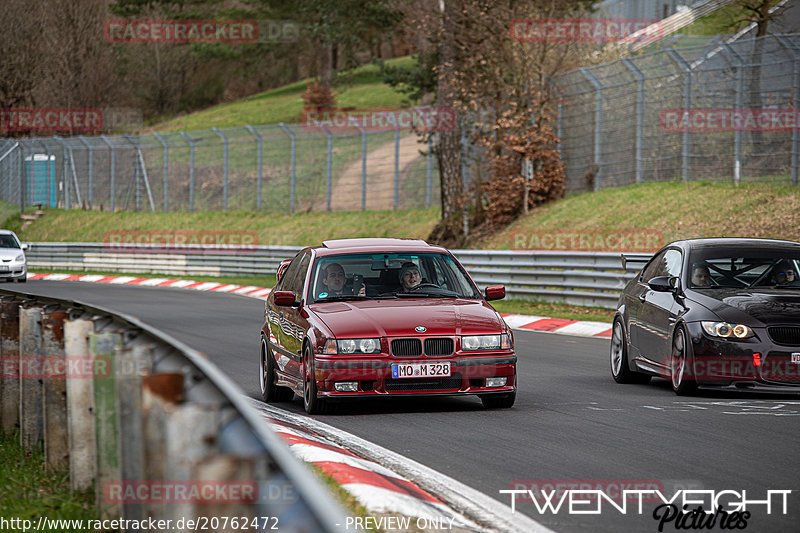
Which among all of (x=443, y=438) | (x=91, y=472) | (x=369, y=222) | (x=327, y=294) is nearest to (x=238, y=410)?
(x=91, y=472)

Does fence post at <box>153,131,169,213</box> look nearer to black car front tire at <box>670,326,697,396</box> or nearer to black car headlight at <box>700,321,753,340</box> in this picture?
black car front tire at <box>670,326,697,396</box>

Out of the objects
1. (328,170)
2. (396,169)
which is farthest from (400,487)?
(328,170)

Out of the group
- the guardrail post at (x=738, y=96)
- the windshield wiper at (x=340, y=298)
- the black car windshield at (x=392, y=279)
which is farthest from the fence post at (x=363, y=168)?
the windshield wiper at (x=340, y=298)

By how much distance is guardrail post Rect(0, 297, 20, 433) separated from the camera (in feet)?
27.0

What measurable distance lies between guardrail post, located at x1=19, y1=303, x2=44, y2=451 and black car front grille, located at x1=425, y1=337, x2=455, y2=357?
3162mm

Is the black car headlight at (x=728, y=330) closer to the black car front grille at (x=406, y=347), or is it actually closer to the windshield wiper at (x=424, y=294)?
the windshield wiper at (x=424, y=294)

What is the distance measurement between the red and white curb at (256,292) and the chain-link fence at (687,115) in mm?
Result: 7224

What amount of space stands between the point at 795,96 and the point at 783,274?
538 inches

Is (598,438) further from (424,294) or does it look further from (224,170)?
(224,170)

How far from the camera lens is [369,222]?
3969 centimetres

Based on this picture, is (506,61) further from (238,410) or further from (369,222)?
(238,410)

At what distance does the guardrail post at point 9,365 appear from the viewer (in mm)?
8227

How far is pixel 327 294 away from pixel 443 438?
8.52 ft

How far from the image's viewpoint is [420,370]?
31.1 feet
